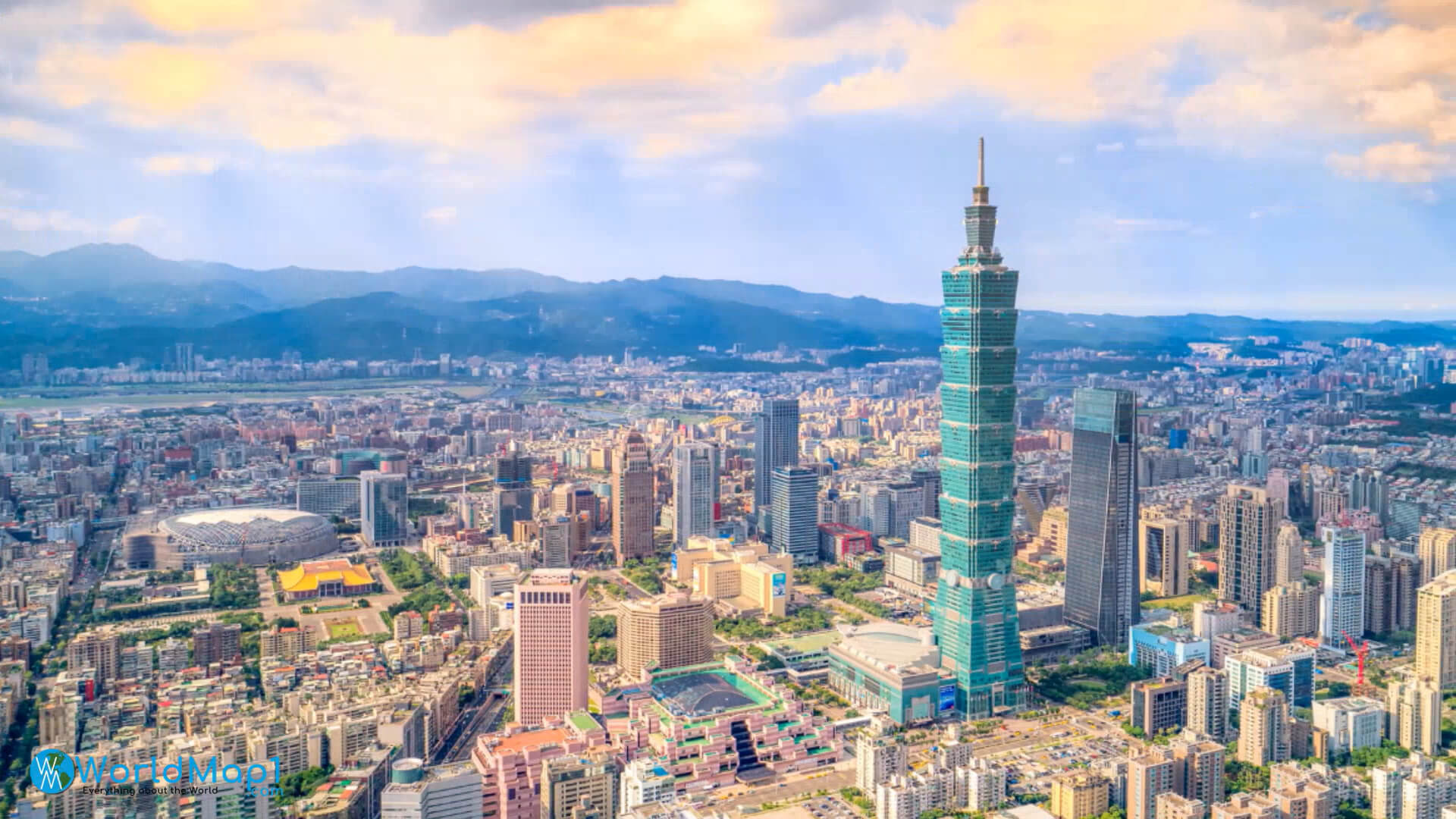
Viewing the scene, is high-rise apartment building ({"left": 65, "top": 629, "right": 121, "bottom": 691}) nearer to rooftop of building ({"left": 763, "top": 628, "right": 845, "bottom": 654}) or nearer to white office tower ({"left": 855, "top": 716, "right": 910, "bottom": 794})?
rooftop of building ({"left": 763, "top": 628, "right": 845, "bottom": 654})

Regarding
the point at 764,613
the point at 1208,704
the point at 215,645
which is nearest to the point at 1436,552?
the point at 1208,704

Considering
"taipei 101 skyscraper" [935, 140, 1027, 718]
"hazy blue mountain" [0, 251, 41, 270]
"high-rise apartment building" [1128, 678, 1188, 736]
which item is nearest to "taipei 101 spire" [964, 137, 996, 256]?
"taipei 101 skyscraper" [935, 140, 1027, 718]

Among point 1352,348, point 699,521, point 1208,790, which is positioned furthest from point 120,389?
point 1352,348

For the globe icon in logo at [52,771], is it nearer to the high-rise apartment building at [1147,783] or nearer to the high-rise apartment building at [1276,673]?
the high-rise apartment building at [1147,783]

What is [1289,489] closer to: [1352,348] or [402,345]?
[1352,348]

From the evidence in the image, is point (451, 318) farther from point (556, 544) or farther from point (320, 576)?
point (320, 576)
